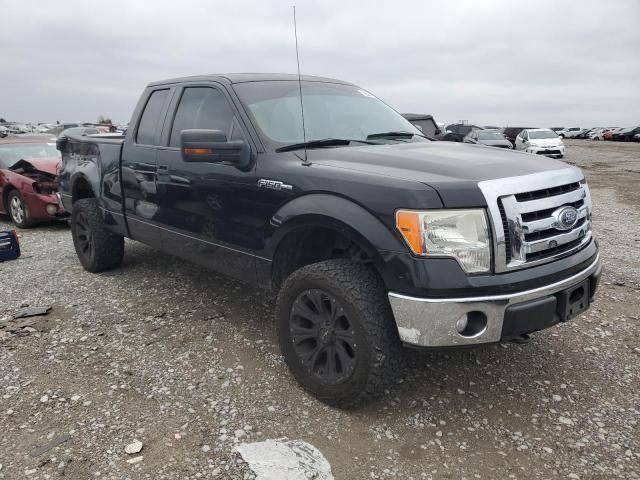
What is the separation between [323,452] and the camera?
258cm

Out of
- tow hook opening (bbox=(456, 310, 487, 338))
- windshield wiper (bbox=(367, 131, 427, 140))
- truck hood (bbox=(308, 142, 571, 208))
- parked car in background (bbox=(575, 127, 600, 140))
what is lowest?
parked car in background (bbox=(575, 127, 600, 140))

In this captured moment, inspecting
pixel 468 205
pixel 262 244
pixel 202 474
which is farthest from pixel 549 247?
pixel 202 474

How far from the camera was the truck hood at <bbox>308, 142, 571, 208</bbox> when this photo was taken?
8.14 ft

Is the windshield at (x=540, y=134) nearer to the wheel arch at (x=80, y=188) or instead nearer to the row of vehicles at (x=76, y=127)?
the row of vehicles at (x=76, y=127)

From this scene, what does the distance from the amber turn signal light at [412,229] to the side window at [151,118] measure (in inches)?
104

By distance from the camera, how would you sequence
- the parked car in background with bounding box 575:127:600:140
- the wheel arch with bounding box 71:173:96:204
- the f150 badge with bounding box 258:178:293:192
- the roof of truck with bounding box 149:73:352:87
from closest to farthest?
the f150 badge with bounding box 258:178:293:192 → the roof of truck with bounding box 149:73:352:87 → the wheel arch with bounding box 71:173:96:204 → the parked car in background with bounding box 575:127:600:140

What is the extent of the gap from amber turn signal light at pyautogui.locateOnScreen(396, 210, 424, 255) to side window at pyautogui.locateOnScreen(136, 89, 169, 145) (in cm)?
264

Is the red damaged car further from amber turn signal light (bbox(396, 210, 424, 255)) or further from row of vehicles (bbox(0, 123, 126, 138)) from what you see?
amber turn signal light (bbox(396, 210, 424, 255))

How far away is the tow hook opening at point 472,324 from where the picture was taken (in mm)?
2480

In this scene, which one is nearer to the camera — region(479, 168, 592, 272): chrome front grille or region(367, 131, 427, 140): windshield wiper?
region(479, 168, 592, 272): chrome front grille

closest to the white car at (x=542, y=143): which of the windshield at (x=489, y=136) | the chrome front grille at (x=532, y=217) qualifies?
the windshield at (x=489, y=136)

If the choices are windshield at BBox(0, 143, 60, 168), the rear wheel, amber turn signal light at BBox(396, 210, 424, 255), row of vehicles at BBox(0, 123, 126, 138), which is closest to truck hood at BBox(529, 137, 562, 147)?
row of vehicles at BBox(0, 123, 126, 138)

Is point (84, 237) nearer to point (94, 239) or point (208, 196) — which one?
point (94, 239)

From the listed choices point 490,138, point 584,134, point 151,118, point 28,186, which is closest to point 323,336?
point 151,118
